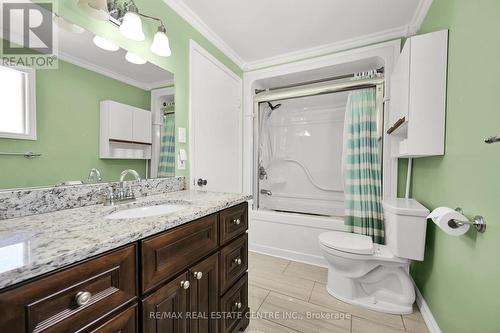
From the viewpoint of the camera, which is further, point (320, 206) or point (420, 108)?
point (320, 206)

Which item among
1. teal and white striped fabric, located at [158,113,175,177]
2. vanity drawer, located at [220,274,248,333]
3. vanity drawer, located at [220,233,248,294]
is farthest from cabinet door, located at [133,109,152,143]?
vanity drawer, located at [220,274,248,333]

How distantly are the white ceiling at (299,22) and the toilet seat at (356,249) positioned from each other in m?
1.87

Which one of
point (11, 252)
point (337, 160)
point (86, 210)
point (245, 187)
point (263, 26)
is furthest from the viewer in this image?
point (337, 160)

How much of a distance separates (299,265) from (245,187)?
3.54 ft

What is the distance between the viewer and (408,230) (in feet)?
4.66

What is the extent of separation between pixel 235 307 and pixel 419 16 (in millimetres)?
2584

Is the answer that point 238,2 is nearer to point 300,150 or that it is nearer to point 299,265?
point 300,150

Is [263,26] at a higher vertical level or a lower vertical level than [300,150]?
higher

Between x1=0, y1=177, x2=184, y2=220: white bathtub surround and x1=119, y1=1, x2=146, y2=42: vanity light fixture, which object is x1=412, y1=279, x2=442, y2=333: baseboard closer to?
x1=0, y1=177, x2=184, y2=220: white bathtub surround

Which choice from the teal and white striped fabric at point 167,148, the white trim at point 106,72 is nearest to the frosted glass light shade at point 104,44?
the white trim at point 106,72

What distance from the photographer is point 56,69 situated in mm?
924

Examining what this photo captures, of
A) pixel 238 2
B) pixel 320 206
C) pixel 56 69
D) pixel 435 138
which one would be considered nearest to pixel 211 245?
pixel 56 69

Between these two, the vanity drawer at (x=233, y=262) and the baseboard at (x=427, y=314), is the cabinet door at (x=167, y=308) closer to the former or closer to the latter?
the vanity drawer at (x=233, y=262)

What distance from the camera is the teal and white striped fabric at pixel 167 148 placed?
1461mm
